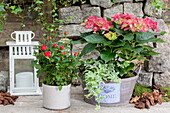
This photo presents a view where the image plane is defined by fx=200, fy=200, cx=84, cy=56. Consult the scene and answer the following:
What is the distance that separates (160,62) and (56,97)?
133cm

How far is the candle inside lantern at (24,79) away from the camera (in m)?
2.11

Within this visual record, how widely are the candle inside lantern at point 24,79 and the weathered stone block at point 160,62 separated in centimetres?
137

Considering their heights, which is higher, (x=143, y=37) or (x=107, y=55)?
(x=143, y=37)

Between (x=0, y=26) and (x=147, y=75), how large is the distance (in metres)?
1.82

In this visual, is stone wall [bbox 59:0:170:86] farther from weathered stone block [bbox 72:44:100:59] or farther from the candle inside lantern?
the candle inside lantern

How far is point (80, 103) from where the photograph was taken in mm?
1966

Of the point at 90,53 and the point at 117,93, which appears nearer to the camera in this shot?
the point at 117,93

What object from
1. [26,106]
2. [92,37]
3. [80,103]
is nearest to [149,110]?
[80,103]

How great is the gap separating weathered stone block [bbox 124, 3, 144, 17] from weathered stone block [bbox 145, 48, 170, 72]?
19.4 inches

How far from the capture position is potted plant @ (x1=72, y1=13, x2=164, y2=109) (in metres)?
1.69

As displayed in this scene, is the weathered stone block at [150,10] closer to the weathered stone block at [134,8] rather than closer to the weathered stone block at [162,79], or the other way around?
the weathered stone block at [134,8]

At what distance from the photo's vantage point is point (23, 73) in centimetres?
212

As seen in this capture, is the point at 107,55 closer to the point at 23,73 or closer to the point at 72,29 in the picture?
the point at 72,29

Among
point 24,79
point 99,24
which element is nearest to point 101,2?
point 99,24
